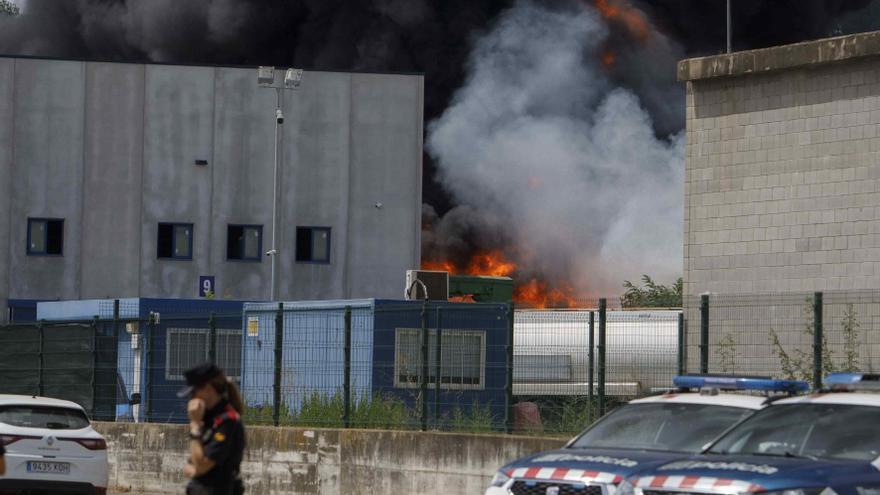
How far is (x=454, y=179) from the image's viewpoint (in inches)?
3546

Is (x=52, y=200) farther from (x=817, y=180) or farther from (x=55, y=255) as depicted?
(x=817, y=180)

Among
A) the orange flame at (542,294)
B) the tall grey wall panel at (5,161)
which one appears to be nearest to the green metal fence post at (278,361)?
the tall grey wall panel at (5,161)

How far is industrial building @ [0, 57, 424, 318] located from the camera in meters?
59.5

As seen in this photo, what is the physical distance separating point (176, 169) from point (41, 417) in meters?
42.4

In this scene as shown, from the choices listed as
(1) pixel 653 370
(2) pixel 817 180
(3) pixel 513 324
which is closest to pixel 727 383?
(1) pixel 653 370

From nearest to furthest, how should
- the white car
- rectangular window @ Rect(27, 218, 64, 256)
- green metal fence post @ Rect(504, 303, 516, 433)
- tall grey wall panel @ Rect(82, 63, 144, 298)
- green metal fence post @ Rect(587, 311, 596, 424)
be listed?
1. green metal fence post @ Rect(587, 311, 596, 424)
2. the white car
3. green metal fence post @ Rect(504, 303, 516, 433)
4. tall grey wall panel @ Rect(82, 63, 144, 298)
5. rectangular window @ Rect(27, 218, 64, 256)

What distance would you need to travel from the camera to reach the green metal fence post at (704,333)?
1747 cm

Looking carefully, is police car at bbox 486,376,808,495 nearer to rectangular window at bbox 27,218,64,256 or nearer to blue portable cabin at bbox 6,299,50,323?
blue portable cabin at bbox 6,299,50,323

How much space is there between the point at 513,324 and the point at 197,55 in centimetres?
6618

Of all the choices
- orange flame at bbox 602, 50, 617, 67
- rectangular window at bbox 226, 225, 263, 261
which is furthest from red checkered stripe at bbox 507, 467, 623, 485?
orange flame at bbox 602, 50, 617, 67

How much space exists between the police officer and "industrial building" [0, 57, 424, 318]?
48.7 m

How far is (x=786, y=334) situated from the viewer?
679 inches

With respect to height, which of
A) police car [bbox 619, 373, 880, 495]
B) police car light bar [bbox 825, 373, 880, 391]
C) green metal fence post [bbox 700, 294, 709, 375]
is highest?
green metal fence post [bbox 700, 294, 709, 375]

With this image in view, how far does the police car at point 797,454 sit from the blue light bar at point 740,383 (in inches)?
14.1
